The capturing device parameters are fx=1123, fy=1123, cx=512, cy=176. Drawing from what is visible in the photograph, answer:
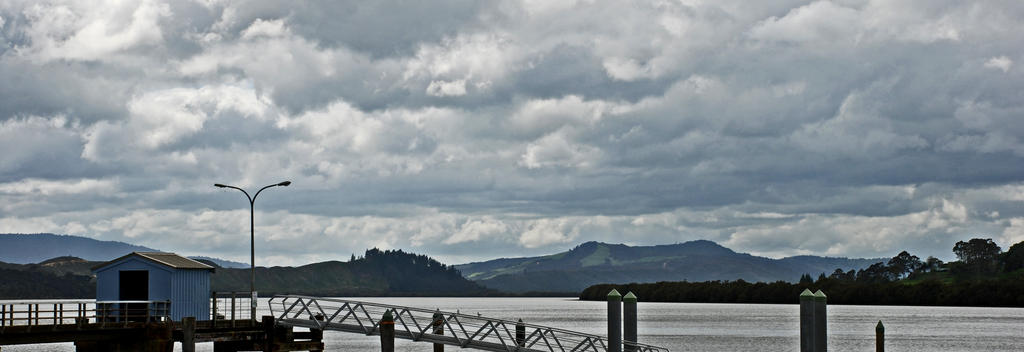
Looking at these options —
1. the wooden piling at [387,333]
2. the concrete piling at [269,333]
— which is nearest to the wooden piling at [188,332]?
the concrete piling at [269,333]

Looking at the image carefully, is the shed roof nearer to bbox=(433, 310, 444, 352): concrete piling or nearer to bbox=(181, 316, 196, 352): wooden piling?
bbox=(181, 316, 196, 352): wooden piling

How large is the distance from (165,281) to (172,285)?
1.28 ft

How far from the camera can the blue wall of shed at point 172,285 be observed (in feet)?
170

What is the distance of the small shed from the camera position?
51750 mm

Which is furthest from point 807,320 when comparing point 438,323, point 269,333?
point 269,333

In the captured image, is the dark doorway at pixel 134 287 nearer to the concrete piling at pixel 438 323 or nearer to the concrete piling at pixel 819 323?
the concrete piling at pixel 438 323

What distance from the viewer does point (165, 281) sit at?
170 ft

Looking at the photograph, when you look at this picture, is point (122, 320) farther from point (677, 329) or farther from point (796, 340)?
point (677, 329)

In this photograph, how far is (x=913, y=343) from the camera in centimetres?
9525

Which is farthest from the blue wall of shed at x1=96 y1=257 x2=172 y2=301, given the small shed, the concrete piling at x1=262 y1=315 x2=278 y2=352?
the concrete piling at x1=262 y1=315 x2=278 y2=352

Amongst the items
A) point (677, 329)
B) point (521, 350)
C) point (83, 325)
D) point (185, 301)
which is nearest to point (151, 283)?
point (185, 301)

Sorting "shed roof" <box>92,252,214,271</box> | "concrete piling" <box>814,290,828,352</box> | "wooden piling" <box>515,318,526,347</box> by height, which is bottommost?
"wooden piling" <box>515,318,526,347</box>

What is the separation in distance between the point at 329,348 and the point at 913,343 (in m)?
48.9

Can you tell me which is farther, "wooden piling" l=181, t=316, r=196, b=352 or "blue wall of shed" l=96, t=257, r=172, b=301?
"blue wall of shed" l=96, t=257, r=172, b=301
